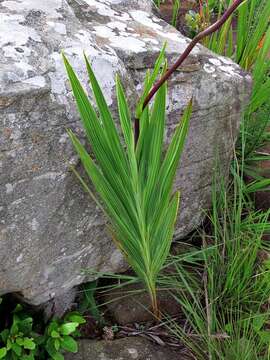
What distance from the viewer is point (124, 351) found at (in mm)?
1681

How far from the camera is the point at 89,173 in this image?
4.53ft

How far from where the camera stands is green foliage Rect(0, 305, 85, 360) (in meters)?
1.52

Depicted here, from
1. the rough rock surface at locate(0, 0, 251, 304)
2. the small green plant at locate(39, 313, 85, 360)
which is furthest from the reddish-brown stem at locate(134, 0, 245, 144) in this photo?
the small green plant at locate(39, 313, 85, 360)

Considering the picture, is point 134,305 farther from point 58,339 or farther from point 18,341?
point 18,341

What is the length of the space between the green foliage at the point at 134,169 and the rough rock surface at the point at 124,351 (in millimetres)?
351

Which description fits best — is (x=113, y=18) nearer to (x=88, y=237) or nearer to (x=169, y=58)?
(x=169, y=58)

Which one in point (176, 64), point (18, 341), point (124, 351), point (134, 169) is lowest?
point (124, 351)

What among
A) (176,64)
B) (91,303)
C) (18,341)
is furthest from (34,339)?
(176,64)

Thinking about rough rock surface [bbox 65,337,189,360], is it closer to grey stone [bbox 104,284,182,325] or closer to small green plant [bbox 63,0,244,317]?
grey stone [bbox 104,284,182,325]

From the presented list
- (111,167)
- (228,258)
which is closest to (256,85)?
(228,258)

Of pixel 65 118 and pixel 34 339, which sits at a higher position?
pixel 65 118

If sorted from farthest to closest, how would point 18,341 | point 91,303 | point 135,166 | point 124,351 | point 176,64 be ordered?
point 91,303 → point 124,351 → point 18,341 → point 135,166 → point 176,64

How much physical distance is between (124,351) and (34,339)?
12.2 inches

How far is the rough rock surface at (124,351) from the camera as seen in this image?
166 cm
